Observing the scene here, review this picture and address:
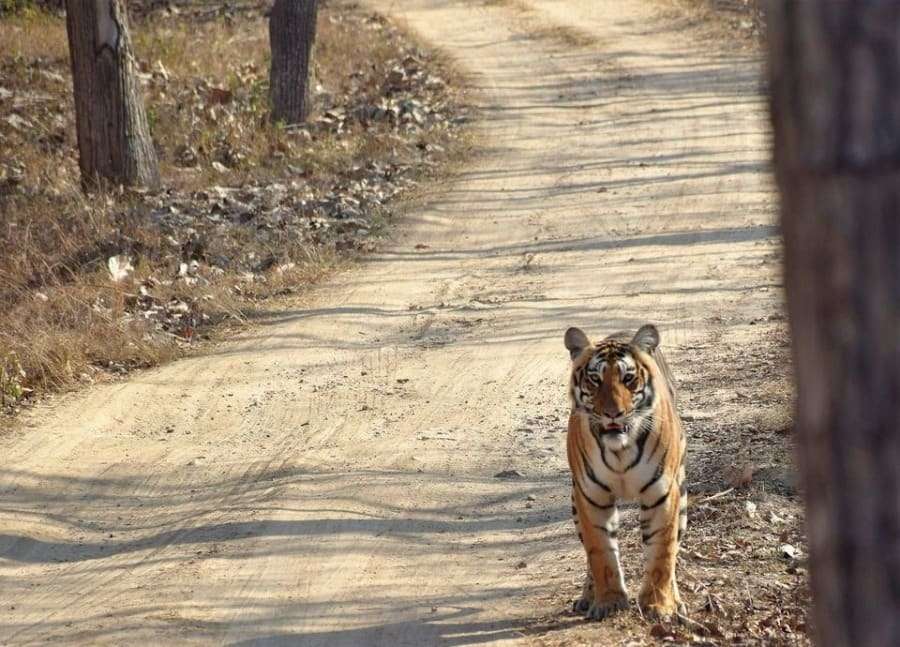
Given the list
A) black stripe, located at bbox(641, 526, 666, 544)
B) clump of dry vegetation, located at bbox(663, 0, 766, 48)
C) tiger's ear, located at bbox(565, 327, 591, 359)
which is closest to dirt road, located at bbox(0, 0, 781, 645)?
black stripe, located at bbox(641, 526, 666, 544)

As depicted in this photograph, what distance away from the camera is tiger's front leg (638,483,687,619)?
5.07 meters

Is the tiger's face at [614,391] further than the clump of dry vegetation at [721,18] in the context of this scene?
No

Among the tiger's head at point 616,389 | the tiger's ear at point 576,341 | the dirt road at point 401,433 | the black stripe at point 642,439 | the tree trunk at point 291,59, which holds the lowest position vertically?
the dirt road at point 401,433

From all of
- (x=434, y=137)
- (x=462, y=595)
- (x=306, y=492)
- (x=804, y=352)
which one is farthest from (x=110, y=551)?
(x=434, y=137)

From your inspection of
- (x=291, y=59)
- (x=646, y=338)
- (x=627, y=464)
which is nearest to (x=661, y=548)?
(x=627, y=464)

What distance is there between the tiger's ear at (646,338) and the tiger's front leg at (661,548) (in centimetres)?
55

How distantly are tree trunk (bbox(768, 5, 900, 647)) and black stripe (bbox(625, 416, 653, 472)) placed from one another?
2.84 m

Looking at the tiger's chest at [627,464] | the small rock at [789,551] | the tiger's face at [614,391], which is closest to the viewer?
the tiger's face at [614,391]

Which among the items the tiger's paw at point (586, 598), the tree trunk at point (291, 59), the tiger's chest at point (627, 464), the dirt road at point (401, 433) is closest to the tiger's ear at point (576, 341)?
→ the tiger's chest at point (627, 464)

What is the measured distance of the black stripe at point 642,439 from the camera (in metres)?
5.02

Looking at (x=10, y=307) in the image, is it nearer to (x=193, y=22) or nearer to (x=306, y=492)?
(x=306, y=492)

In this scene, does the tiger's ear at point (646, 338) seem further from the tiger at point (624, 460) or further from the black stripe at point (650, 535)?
the black stripe at point (650, 535)

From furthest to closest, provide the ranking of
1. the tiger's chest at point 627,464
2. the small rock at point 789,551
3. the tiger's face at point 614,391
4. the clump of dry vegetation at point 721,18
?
1. the clump of dry vegetation at point 721,18
2. the small rock at point 789,551
3. the tiger's chest at point 627,464
4. the tiger's face at point 614,391

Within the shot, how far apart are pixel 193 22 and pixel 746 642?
2192 centimetres
